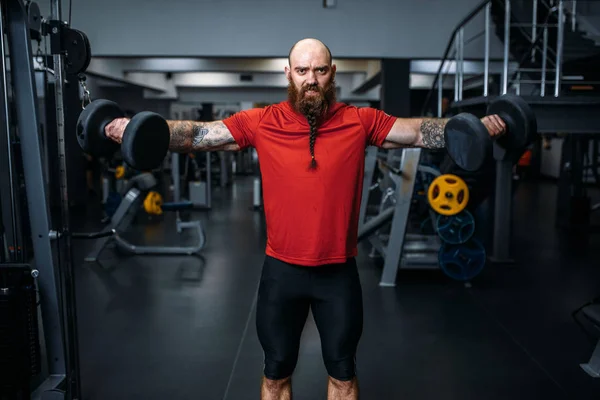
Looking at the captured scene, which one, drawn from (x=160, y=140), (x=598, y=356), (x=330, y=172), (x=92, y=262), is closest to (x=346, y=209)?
(x=330, y=172)

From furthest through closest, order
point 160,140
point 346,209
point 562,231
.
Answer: point 562,231, point 346,209, point 160,140

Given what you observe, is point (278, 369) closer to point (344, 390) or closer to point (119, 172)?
point (344, 390)

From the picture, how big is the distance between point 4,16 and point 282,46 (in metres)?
4.42

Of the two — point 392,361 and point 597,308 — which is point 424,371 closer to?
point 392,361

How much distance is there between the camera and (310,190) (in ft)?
4.60

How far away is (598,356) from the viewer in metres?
2.37

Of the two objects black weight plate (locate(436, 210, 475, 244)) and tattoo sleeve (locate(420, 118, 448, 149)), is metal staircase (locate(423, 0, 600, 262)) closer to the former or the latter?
black weight plate (locate(436, 210, 475, 244))

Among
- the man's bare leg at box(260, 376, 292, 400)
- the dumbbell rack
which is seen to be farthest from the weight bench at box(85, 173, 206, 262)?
the man's bare leg at box(260, 376, 292, 400)

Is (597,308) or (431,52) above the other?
(431,52)

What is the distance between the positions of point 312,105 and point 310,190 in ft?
0.69

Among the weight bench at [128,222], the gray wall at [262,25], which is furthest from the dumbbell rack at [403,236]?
the gray wall at [262,25]

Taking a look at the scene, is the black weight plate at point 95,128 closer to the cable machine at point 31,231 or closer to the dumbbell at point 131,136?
the dumbbell at point 131,136

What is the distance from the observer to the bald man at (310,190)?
1401 millimetres

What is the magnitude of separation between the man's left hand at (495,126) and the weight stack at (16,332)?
4.97ft
